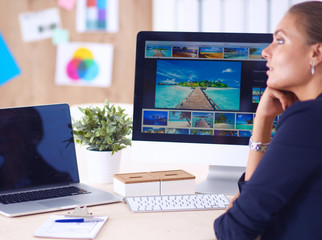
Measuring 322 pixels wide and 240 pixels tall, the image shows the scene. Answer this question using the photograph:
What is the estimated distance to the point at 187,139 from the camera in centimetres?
146

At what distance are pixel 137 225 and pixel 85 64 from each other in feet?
7.70

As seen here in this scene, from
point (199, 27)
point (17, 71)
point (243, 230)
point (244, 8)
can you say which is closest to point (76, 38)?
point (17, 71)

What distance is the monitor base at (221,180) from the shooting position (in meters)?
1.40

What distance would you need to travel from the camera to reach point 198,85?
145cm

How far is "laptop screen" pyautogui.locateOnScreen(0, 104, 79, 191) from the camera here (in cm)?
131

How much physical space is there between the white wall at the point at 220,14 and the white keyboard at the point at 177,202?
205 centimetres

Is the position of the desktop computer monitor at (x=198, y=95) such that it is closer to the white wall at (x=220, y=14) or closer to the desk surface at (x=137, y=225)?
the desk surface at (x=137, y=225)

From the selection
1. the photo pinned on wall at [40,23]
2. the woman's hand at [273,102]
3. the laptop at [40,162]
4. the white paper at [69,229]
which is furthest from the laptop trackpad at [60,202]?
the photo pinned on wall at [40,23]

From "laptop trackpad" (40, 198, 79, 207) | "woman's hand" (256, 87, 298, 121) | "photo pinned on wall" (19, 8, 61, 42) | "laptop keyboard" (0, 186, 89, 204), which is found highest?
"photo pinned on wall" (19, 8, 61, 42)

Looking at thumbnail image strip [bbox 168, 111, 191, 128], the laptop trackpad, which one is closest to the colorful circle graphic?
thumbnail image strip [bbox 168, 111, 191, 128]

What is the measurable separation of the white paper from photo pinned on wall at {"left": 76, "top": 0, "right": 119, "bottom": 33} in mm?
2353

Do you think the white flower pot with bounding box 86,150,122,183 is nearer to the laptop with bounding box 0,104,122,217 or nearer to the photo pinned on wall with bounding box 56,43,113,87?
the laptop with bounding box 0,104,122,217

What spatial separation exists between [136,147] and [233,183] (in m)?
0.32

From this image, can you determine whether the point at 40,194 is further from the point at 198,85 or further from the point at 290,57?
the point at 290,57
